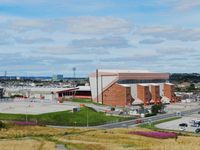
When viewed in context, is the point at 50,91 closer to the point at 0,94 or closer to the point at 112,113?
the point at 0,94

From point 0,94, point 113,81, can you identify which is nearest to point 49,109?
point 113,81

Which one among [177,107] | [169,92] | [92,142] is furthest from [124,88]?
[92,142]

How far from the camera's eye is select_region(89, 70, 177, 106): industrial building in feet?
458

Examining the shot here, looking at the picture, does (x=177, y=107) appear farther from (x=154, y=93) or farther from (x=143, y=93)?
(x=154, y=93)

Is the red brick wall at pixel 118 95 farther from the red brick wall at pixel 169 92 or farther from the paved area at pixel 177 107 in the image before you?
the red brick wall at pixel 169 92

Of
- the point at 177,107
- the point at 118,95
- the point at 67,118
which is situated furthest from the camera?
the point at 118,95

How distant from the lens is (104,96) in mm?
143375

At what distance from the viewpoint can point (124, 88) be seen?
5453 inches

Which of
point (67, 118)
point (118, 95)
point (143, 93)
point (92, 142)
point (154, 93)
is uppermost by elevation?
point (143, 93)

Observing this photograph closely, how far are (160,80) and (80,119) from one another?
6787 centimetres

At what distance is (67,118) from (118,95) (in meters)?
40.5

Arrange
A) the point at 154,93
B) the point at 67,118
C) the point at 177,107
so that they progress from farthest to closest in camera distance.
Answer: the point at 154,93 < the point at 177,107 < the point at 67,118

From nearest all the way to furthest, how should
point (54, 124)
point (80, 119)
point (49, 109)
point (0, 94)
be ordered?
1. point (54, 124)
2. point (80, 119)
3. point (49, 109)
4. point (0, 94)

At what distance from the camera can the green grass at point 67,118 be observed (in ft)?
316
